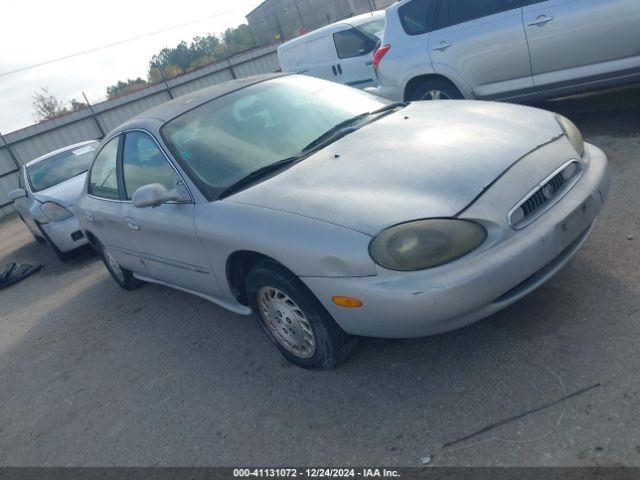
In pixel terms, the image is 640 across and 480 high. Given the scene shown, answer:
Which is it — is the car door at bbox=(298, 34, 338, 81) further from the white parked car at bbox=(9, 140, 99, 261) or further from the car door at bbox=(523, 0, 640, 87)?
the car door at bbox=(523, 0, 640, 87)

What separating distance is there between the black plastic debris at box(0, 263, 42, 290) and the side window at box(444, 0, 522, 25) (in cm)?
666

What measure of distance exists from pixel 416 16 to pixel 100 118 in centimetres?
1617

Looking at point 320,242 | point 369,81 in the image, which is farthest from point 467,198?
point 369,81

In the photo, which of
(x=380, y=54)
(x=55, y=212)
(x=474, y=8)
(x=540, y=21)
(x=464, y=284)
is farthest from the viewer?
(x=55, y=212)

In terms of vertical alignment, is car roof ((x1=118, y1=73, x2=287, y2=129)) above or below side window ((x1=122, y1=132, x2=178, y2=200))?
above

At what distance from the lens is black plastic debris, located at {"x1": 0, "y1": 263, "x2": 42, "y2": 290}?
798cm

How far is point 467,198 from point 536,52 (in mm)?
3654

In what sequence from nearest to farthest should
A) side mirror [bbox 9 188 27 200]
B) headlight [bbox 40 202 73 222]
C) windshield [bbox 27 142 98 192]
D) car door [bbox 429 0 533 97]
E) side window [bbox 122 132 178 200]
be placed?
1. side window [bbox 122 132 178 200]
2. car door [bbox 429 0 533 97]
3. headlight [bbox 40 202 73 222]
4. side mirror [bbox 9 188 27 200]
5. windshield [bbox 27 142 98 192]

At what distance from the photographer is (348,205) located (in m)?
2.80

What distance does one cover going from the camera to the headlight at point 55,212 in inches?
299

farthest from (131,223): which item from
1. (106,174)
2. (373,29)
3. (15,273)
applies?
(373,29)

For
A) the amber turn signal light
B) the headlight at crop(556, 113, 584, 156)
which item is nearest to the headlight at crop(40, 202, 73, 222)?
the amber turn signal light

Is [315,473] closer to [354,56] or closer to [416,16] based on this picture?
[416,16]

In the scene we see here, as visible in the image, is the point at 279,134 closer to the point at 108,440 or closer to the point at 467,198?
the point at 467,198
